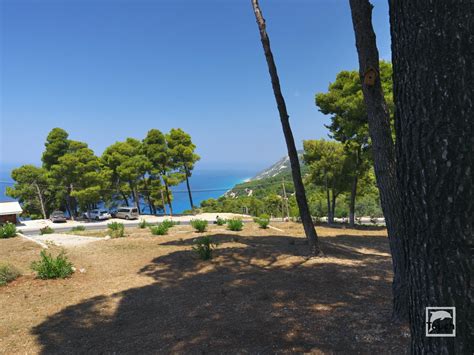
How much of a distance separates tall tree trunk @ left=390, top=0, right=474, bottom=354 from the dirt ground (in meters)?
2.18

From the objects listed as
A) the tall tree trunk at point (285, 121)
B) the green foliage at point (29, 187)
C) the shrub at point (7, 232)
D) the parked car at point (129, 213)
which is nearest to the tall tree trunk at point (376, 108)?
the tall tree trunk at point (285, 121)

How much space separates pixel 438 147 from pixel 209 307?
463cm

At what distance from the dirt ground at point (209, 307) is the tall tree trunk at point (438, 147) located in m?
2.18

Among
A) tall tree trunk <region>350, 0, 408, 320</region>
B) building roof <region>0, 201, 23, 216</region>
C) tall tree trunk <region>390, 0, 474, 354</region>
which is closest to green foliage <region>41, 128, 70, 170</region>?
building roof <region>0, 201, 23, 216</region>

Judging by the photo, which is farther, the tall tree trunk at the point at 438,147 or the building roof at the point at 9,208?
the building roof at the point at 9,208

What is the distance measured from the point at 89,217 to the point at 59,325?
28.5 metres

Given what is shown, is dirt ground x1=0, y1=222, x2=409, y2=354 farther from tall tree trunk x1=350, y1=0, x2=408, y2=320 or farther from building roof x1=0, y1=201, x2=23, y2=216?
building roof x1=0, y1=201, x2=23, y2=216

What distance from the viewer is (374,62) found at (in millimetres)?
4324

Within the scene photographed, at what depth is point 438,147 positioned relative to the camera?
147 cm

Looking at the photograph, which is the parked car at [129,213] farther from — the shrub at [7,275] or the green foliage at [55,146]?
the shrub at [7,275]

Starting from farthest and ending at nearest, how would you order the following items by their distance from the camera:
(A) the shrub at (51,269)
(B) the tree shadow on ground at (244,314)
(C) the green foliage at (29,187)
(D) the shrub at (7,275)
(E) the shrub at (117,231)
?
1. (C) the green foliage at (29,187)
2. (E) the shrub at (117,231)
3. (A) the shrub at (51,269)
4. (D) the shrub at (7,275)
5. (B) the tree shadow on ground at (244,314)

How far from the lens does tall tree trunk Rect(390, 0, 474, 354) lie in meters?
1.42

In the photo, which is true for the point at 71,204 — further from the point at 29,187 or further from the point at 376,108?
the point at 376,108

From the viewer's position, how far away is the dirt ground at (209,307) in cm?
381
